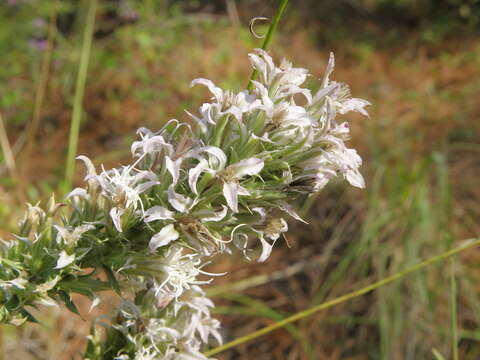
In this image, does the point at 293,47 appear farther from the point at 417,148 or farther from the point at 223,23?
the point at 417,148

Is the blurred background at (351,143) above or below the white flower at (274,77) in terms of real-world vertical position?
below

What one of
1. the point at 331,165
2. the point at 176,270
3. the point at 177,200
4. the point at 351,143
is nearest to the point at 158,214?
the point at 177,200

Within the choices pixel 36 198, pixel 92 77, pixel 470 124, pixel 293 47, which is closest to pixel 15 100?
pixel 92 77

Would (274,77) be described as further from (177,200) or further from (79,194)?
(79,194)

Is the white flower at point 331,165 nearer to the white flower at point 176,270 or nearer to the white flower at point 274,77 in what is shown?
the white flower at point 274,77

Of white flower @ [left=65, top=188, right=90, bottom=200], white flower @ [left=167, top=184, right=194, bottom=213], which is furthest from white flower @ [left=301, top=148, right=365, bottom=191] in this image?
white flower @ [left=65, top=188, right=90, bottom=200]

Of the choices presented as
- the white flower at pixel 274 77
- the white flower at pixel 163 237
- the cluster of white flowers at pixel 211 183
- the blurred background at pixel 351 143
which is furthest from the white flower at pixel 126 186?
the blurred background at pixel 351 143
